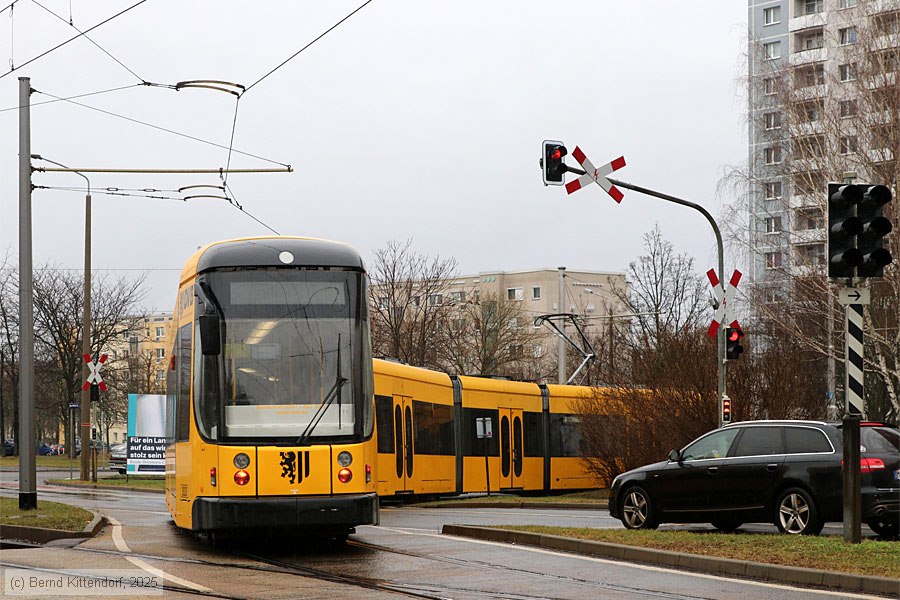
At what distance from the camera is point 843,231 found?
13594mm

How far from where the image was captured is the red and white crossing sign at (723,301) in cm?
2430

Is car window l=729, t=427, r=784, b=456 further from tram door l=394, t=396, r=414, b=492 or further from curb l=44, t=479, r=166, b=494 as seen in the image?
curb l=44, t=479, r=166, b=494

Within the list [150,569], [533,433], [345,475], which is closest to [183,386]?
[345,475]

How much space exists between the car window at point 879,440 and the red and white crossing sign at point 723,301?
325 inches

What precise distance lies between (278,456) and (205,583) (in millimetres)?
2608

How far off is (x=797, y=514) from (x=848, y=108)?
24.9 m

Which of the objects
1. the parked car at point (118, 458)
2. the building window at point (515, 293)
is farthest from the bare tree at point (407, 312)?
the building window at point (515, 293)

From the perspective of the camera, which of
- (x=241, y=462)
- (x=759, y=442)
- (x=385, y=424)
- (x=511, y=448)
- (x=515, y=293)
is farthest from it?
(x=515, y=293)

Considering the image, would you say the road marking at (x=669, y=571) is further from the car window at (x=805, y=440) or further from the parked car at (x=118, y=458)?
the parked car at (x=118, y=458)

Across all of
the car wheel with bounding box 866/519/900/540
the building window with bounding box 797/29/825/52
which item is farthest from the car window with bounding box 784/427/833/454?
the building window with bounding box 797/29/825/52

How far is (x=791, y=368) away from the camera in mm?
26797

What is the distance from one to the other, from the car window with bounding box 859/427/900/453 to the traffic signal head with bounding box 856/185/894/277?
286 centimetres

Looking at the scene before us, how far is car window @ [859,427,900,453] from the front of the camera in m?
15.6

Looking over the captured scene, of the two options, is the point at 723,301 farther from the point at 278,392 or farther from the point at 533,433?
the point at 278,392
